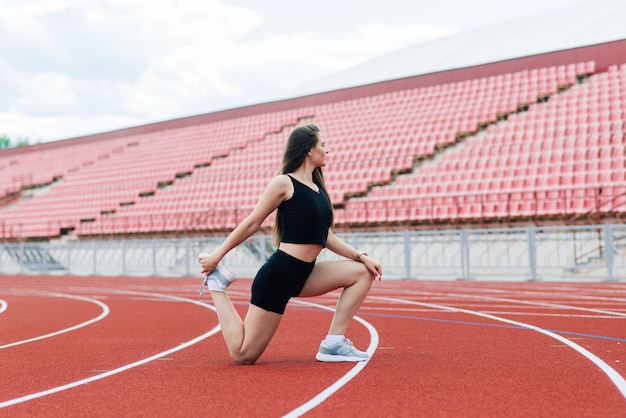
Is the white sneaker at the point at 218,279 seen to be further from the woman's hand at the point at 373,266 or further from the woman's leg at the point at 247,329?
the woman's hand at the point at 373,266

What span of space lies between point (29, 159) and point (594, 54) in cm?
3121

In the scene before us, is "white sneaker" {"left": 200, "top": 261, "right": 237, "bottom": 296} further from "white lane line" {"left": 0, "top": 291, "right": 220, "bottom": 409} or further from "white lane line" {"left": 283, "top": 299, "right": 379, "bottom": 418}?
"white lane line" {"left": 283, "top": 299, "right": 379, "bottom": 418}

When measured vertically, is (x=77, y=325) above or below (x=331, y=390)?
below

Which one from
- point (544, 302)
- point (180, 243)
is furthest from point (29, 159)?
point (544, 302)

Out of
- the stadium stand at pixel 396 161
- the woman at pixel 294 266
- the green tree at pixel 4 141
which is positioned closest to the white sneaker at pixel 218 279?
the woman at pixel 294 266

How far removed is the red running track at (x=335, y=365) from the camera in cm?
386

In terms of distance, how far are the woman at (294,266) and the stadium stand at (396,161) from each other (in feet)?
41.7

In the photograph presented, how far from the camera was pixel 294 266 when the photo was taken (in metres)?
5.11

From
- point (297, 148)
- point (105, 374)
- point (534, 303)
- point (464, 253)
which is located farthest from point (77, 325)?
point (464, 253)

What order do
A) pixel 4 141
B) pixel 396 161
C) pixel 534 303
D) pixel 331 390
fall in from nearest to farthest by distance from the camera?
pixel 331 390, pixel 534 303, pixel 396 161, pixel 4 141

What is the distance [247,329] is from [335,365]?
618mm

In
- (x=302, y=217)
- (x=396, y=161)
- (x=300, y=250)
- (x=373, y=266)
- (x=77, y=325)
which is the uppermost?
(x=396, y=161)

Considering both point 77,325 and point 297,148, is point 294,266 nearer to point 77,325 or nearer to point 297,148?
point 297,148

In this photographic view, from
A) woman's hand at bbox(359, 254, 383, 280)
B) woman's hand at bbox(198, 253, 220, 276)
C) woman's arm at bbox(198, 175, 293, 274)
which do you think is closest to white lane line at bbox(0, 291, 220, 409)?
woman's hand at bbox(198, 253, 220, 276)
